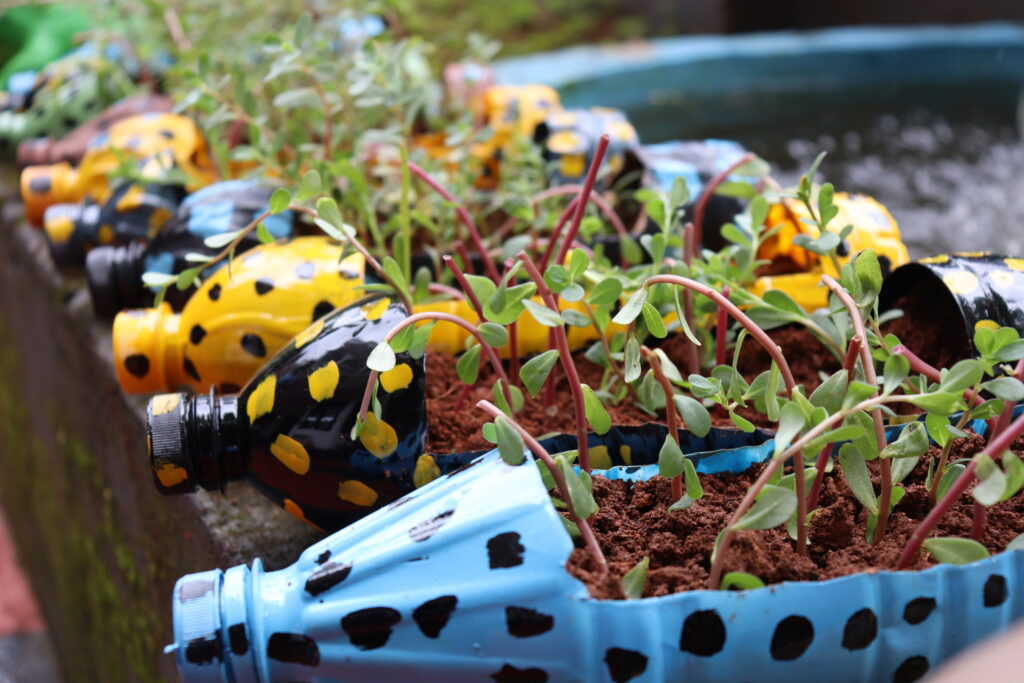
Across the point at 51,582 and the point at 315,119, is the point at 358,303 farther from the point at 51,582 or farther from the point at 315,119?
the point at 51,582

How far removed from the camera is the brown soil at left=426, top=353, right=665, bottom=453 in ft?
3.05

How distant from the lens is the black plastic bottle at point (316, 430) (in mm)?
861

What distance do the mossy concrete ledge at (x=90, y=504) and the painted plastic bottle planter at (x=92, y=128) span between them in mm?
171

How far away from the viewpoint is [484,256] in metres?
1.11

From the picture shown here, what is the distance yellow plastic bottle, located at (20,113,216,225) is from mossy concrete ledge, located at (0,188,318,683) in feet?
0.50

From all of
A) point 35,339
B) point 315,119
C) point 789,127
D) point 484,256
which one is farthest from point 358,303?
point 789,127

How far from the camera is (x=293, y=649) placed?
2.29 ft

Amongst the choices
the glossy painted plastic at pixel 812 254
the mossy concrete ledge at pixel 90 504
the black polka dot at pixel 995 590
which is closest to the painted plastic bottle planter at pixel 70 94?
the mossy concrete ledge at pixel 90 504

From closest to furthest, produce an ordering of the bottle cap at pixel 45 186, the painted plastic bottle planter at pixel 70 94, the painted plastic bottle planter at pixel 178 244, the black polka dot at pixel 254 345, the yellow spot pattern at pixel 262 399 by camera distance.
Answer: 1. the yellow spot pattern at pixel 262 399
2. the black polka dot at pixel 254 345
3. the painted plastic bottle planter at pixel 178 244
4. the bottle cap at pixel 45 186
5. the painted plastic bottle planter at pixel 70 94

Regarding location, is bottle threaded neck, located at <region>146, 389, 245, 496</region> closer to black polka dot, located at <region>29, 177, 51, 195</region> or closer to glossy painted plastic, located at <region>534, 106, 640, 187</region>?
glossy painted plastic, located at <region>534, 106, 640, 187</region>

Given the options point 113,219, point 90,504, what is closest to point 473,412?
point 113,219

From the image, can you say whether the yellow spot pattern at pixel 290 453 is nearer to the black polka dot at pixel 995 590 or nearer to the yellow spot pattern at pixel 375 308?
the yellow spot pattern at pixel 375 308

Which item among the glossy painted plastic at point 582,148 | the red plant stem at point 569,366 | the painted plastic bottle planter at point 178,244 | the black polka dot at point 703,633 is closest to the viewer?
the black polka dot at point 703,633

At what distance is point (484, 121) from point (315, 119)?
312 millimetres
